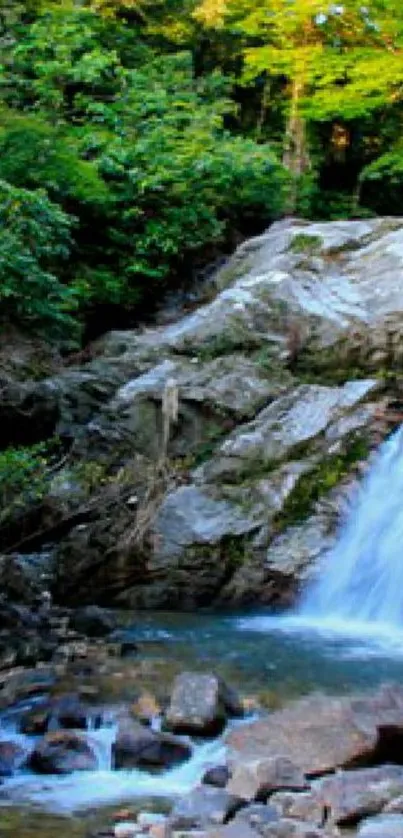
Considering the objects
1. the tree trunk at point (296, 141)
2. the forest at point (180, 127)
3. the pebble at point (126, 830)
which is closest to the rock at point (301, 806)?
the pebble at point (126, 830)

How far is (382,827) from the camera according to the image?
14.4 ft

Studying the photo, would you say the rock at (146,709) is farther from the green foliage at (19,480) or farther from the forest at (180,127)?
the forest at (180,127)

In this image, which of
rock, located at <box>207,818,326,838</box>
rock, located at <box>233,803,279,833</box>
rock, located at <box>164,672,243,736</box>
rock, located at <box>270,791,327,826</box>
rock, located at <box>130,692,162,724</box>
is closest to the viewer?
rock, located at <box>207,818,326,838</box>

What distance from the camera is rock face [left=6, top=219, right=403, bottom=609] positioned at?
1073 centimetres

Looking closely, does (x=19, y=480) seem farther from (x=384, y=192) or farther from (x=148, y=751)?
(x=384, y=192)

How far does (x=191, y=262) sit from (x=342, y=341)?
3.78 m

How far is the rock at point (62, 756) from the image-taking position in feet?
19.1

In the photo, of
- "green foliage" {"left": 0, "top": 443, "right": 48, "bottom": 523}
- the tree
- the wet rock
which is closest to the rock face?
"green foliage" {"left": 0, "top": 443, "right": 48, "bottom": 523}

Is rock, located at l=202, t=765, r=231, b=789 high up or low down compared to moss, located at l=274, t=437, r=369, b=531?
down

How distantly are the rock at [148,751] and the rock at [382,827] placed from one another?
5.25 ft

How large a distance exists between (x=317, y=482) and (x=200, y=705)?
5094 mm

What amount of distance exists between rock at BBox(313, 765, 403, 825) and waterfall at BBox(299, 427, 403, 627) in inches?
194

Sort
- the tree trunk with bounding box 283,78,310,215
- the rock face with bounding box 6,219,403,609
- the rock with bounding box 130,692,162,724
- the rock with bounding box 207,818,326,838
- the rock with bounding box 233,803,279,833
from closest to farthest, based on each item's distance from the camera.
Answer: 1. the rock with bounding box 207,818,326,838
2. the rock with bounding box 233,803,279,833
3. the rock with bounding box 130,692,162,724
4. the rock face with bounding box 6,219,403,609
5. the tree trunk with bounding box 283,78,310,215

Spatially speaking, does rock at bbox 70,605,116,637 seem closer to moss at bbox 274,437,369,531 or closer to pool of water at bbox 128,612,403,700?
pool of water at bbox 128,612,403,700
